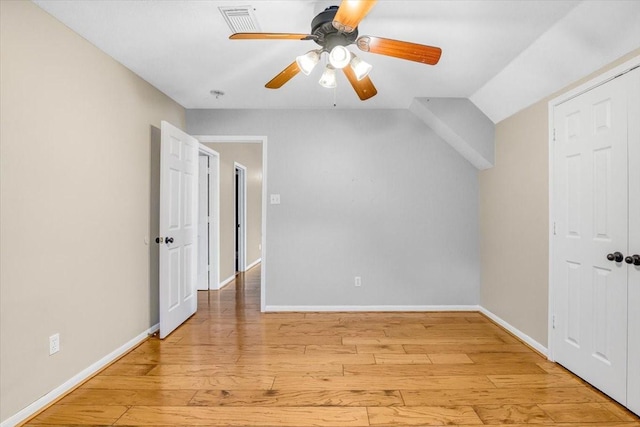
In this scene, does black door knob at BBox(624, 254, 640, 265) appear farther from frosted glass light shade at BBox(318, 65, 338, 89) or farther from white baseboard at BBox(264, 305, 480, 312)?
white baseboard at BBox(264, 305, 480, 312)

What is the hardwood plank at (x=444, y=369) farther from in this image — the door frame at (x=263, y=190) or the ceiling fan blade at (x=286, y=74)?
the ceiling fan blade at (x=286, y=74)

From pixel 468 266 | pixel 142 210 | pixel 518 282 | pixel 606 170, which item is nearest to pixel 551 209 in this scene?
pixel 606 170

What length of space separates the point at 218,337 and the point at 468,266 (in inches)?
114

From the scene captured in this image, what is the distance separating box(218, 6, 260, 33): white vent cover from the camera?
6.66 ft

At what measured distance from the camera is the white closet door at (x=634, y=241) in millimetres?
1983

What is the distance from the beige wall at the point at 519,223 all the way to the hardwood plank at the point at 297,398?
1.62 metres

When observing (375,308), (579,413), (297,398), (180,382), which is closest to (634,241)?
(579,413)

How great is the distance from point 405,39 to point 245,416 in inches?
105

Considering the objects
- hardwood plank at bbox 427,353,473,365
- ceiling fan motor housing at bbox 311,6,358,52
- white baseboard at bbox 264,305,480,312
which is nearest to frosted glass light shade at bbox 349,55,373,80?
ceiling fan motor housing at bbox 311,6,358,52

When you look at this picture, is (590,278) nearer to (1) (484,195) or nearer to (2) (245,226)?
(1) (484,195)

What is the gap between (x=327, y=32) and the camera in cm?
174

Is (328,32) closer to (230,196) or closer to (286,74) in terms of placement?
(286,74)

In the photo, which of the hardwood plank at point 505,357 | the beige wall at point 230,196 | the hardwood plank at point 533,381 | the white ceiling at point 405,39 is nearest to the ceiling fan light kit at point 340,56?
the white ceiling at point 405,39

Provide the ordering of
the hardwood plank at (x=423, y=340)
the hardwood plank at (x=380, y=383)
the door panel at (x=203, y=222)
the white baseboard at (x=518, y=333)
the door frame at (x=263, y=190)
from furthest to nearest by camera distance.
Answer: the door panel at (x=203, y=222)
the door frame at (x=263, y=190)
the hardwood plank at (x=423, y=340)
the white baseboard at (x=518, y=333)
the hardwood plank at (x=380, y=383)
